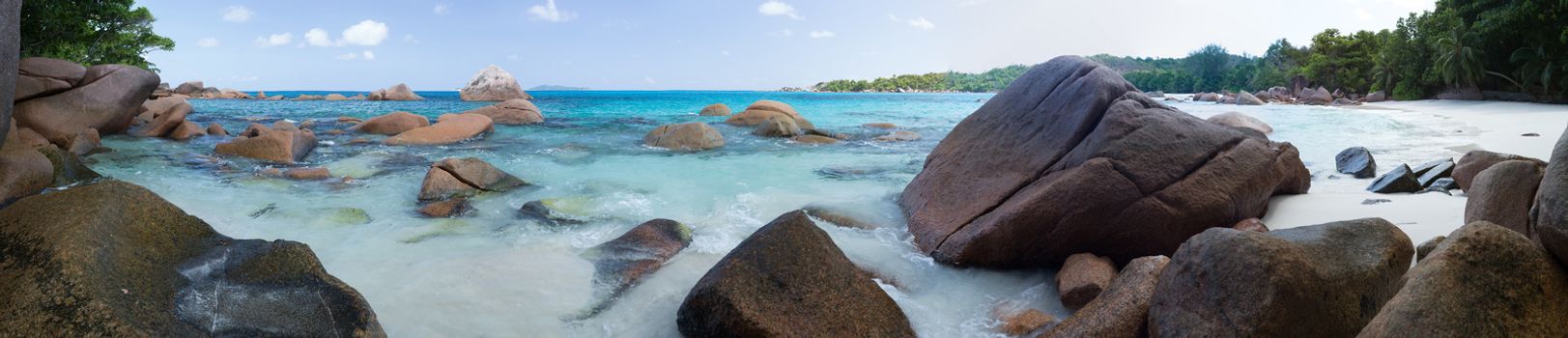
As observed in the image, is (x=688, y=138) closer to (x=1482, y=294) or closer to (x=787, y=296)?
(x=787, y=296)

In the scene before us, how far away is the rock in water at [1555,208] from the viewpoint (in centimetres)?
240

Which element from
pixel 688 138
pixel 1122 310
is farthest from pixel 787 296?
pixel 688 138

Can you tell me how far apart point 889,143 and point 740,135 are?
3.97 metres

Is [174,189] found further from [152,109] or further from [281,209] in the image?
[152,109]

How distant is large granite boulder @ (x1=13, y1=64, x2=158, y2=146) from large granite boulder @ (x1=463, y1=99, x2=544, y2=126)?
925 centimetres

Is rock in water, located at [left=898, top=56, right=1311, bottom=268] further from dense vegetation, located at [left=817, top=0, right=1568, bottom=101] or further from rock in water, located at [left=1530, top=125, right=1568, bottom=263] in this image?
dense vegetation, located at [left=817, top=0, right=1568, bottom=101]

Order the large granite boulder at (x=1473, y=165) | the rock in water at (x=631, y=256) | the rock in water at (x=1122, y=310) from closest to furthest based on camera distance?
the rock in water at (x=1122, y=310) < the rock in water at (x=631, y=256) < the large granite boulder at (x=1473, y=165)

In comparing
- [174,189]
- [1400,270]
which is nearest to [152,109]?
[174,189]

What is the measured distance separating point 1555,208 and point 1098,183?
245cm

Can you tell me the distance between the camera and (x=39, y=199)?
3.35 m

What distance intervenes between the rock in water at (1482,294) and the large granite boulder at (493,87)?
64.9 meters

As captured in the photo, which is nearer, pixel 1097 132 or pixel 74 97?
pixel 1097 132

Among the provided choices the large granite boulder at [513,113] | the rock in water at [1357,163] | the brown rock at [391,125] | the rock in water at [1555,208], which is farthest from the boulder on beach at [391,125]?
the rock in water at [1555,208]

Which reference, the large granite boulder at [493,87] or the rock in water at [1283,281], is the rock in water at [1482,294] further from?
the large granite boulder at [493,87]
